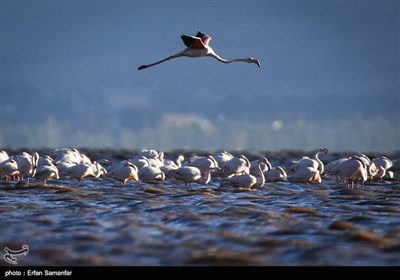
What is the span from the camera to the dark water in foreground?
12.2 m

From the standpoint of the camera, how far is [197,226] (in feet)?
50.1

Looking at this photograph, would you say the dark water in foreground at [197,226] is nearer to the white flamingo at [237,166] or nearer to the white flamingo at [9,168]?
the white flamingo at [9,168]

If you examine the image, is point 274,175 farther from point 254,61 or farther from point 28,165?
point 28,165

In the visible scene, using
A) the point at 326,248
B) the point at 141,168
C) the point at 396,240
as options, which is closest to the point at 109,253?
the point at 326,248

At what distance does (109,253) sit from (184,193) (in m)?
10.1

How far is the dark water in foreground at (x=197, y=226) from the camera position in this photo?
481 inches

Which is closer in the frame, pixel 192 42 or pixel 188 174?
pixel 192 42

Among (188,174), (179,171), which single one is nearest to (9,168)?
(179,171)

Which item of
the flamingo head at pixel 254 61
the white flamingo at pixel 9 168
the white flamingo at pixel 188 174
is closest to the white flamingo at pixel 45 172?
the white flamingo at pixel 9 168

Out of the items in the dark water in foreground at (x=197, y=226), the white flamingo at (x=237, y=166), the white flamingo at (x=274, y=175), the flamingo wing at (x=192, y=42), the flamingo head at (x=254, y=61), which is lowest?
the dark water in foreground at (x=197, y=226)

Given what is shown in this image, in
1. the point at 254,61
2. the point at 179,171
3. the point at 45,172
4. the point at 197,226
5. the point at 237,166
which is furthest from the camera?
the point at 237,166

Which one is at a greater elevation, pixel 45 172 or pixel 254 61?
pixel 254 61

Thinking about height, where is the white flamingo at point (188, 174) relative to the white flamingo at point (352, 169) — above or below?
below

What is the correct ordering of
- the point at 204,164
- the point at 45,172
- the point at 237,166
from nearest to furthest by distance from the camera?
1. the point at 45,172
2. the point at 237,166
3. the point at 204,164
